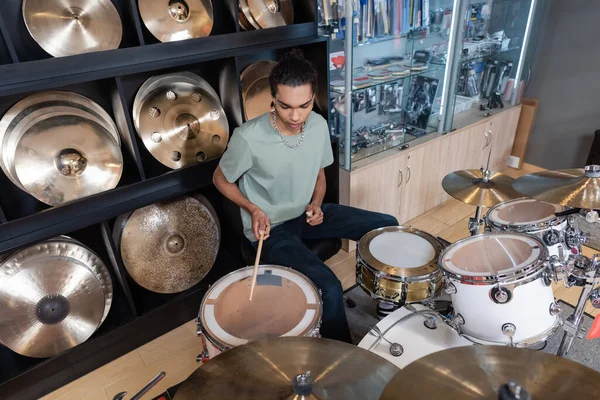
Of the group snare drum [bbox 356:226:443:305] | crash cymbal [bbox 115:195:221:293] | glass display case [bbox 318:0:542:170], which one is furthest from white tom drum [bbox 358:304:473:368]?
glass display case [bbox 318:0:542:170]

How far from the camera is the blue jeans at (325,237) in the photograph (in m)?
1.48

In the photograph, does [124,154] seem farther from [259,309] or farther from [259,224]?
[259,309]

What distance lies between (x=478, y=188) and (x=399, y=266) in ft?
2.25

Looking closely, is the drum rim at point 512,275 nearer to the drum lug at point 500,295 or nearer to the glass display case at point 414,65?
the drum lug at point 500,295

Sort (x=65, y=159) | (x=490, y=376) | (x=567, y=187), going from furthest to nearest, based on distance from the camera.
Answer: (x=65, y=159) < (x=567, y=187) < (x=490, y=376)

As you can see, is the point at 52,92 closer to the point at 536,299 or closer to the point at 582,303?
the point at 536,299

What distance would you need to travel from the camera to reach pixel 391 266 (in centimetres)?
147

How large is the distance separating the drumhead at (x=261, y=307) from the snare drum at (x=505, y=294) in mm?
452

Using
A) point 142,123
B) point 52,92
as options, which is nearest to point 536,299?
point 142,123

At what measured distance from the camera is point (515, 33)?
3049 millimetres

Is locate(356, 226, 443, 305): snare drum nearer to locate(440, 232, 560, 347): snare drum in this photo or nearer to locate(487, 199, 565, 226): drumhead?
locate(440, 232, 560, 347): snare drum

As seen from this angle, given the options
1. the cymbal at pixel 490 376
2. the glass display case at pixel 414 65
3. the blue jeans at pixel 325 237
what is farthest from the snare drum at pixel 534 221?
the glass display case at pixel 414 65

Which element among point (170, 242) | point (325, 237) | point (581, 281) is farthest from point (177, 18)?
point (581, 281)

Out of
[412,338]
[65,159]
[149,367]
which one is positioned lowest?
[149,367]
